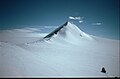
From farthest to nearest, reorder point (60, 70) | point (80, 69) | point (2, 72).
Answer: point (80, 69) → point (60, 70) → point (2, 72)

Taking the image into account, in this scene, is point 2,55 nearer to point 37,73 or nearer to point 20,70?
point 20,70

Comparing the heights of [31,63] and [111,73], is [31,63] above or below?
above

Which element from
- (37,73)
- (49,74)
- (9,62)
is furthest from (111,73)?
(9,62)

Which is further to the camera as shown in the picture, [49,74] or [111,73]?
[111,73]

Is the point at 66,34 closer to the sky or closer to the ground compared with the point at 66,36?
closer to the sky

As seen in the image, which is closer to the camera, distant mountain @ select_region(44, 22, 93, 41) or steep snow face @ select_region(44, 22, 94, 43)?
steep snow face @ select_region(44, 22, 94, 43)

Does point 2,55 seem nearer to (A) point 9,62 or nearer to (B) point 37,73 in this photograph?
(A) point 9,62

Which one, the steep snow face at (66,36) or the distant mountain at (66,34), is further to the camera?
the distant mountain at (66,34)

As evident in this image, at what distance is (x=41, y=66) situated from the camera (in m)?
7.78

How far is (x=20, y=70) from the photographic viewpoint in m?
6.80

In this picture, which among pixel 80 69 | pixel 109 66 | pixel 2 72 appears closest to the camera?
pixel 2 72

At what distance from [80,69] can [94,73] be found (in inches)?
31.1

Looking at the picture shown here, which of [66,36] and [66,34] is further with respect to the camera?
[66,34]

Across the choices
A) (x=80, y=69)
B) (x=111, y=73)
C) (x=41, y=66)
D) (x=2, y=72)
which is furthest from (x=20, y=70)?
(x=111, y=73)
